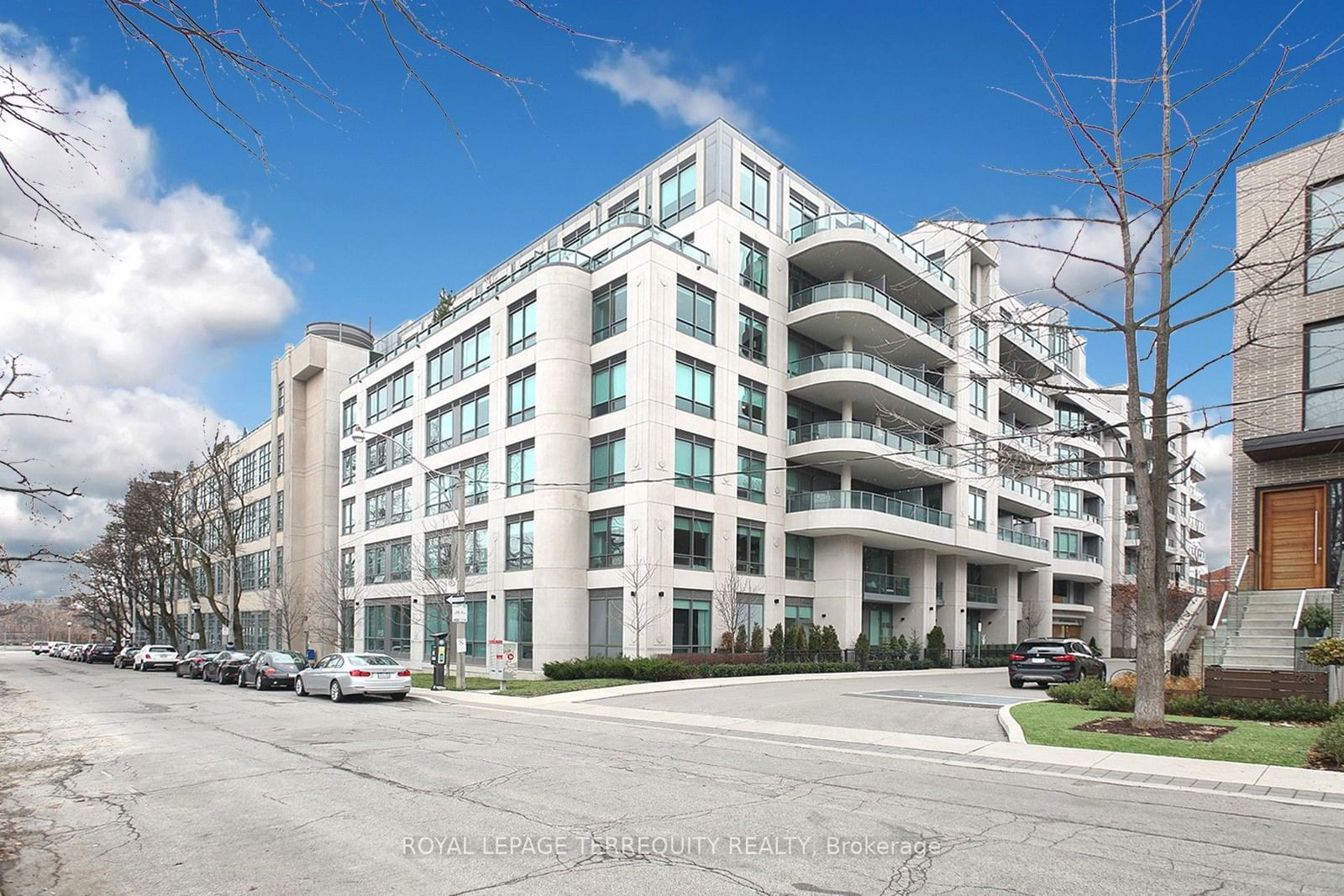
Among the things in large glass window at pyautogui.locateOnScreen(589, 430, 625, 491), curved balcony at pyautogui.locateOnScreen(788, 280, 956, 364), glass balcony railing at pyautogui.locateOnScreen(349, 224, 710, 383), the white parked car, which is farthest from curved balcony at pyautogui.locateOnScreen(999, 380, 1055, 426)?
the white parked car

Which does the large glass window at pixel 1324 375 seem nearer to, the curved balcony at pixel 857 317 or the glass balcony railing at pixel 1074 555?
the curved balcony at pixel 857 317

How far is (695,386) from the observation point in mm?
37938

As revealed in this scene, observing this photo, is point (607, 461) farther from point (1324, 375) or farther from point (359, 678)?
point (1324, 375)

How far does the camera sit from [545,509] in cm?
3722

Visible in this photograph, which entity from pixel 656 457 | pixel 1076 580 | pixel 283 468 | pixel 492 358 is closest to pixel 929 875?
pixel 656 457

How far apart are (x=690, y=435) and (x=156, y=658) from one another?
3321cm

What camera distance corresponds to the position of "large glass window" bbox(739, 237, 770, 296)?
40.7 meters

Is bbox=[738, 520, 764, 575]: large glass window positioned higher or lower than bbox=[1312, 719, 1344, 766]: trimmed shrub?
higher

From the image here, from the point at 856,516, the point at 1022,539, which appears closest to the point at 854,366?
the point at 856,516

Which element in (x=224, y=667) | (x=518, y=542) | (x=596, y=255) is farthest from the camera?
(x=596, y=255)

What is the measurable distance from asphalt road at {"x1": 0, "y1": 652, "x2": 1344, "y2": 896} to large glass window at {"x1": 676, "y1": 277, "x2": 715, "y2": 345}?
24.7 metres

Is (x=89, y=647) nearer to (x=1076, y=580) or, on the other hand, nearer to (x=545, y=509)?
(x=545, y=509)

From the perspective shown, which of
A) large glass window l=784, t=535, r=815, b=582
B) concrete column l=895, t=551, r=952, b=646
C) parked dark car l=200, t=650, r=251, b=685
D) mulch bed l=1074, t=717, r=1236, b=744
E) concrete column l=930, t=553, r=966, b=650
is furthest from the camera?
concrete column l=930, t=553, r=966, b=650

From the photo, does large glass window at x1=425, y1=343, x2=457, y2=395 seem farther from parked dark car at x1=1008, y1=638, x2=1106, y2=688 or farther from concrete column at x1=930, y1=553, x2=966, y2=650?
parked dark car at x1=1008, y1=638, x2=1106, y2=688
